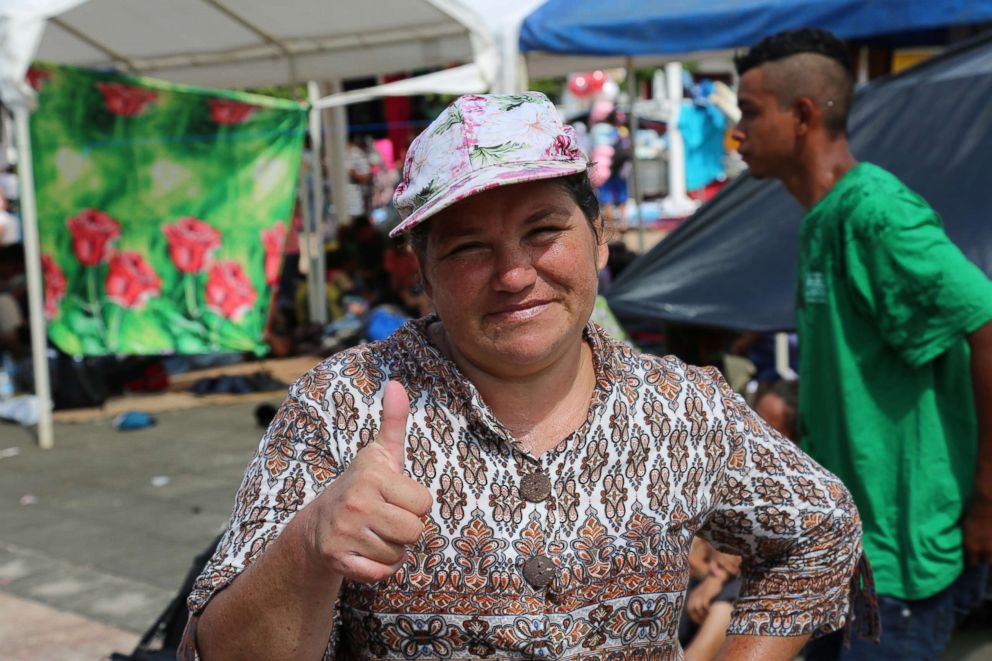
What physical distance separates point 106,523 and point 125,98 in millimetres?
3604

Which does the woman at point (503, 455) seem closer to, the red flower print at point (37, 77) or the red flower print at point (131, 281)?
the red flower print at point (37, 77)

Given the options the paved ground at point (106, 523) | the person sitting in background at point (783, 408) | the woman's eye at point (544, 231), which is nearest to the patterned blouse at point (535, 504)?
the woman's eye at point (544, 231)

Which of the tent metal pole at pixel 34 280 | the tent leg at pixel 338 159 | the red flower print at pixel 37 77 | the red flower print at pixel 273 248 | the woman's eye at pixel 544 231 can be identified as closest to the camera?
the woman's eye at pixel 544 231

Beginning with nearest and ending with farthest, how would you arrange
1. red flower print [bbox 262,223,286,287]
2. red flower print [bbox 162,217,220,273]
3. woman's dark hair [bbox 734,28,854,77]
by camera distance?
woman's dark hair [bbox 734,28,854,77], red flower print [bbox 162,217,220,273], red flower print [bbox 262,223,286,287]

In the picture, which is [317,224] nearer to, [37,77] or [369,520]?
[37,77]

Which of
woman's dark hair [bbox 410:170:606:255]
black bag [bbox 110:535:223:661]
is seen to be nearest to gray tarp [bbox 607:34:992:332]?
black bag [bbox 110:535:223:661]

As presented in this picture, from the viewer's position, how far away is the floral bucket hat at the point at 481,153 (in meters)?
1.63

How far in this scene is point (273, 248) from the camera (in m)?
9.34

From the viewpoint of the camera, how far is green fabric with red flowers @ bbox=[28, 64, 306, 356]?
866cm

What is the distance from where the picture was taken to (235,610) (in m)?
1.54

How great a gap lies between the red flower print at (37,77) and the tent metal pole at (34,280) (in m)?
0.25

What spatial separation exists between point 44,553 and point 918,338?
15.1ft

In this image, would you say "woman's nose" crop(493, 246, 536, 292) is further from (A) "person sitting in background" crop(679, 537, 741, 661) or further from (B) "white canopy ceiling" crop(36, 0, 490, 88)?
(B) "white canopy ceiling" crop(36, 0, 490, 88)

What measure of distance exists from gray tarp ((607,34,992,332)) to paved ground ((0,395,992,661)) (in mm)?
1569
